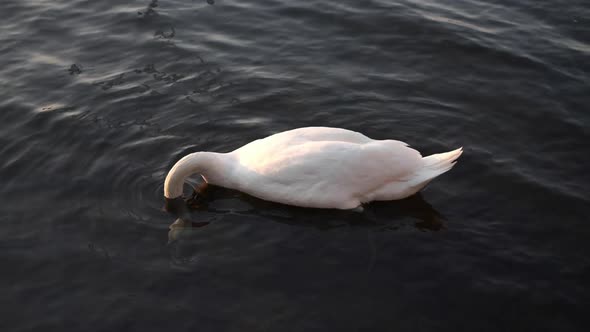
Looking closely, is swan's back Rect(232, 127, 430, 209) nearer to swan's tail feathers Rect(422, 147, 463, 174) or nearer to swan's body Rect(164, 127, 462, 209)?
swan's body Rect(164, 127, 462, 209)

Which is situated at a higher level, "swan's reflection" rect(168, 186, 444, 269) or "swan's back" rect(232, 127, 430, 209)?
"swan's back" rect(232, 127, 430, 209)

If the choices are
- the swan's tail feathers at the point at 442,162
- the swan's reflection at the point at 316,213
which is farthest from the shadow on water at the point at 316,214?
the swan's tail feathers at the point at 442,162

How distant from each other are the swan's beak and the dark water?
0.55 ft

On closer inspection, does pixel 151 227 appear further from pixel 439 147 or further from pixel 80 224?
pixel 439 147

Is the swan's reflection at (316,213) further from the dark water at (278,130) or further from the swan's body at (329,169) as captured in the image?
the swan's body at (329,169)

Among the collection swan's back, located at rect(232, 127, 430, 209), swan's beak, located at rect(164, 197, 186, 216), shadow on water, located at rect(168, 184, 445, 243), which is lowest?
swan's beak, located at rect(164, 197, 186, 216)

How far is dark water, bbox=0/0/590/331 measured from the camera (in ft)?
26.9

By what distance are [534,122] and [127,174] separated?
19.5 ft

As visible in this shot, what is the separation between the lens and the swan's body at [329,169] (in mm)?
9344

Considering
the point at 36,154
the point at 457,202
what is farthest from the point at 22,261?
the point at 457,202

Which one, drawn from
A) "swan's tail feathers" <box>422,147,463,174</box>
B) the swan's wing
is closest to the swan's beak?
the swan's wing

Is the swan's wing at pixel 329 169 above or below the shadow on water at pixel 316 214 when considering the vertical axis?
above

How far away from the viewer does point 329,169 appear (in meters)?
9.30

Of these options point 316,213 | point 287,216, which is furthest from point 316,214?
point 287,216
